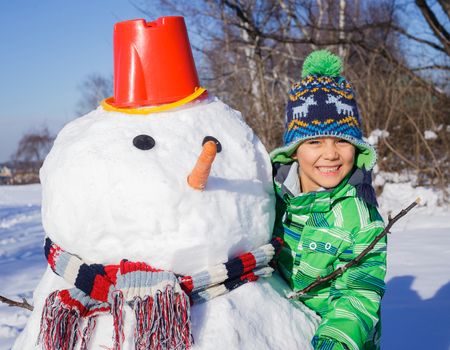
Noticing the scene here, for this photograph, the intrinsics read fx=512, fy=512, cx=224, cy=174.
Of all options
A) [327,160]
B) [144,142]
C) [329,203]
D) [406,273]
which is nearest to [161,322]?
[144,142]

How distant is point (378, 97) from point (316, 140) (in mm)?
5809

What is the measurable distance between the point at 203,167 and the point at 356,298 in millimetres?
704

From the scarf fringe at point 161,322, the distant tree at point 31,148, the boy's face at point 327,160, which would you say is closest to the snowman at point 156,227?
the scarf fringe at point 161,322

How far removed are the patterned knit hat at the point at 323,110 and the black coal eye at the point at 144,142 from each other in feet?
2.12

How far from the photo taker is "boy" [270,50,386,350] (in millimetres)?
1634

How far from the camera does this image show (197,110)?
1.48m

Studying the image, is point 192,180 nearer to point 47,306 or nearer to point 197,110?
point 197,110

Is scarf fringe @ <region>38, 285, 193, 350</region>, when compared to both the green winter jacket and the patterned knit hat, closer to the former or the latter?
the green winter jacket

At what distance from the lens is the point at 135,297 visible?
4.04ft

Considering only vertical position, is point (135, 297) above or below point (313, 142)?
below

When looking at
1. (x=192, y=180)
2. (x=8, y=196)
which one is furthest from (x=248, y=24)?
(x=8, y=196)

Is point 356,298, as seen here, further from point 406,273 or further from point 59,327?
point 406,273

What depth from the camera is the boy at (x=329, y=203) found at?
163 cm

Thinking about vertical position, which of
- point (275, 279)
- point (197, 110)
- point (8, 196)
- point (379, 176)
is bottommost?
point (8, 196)
